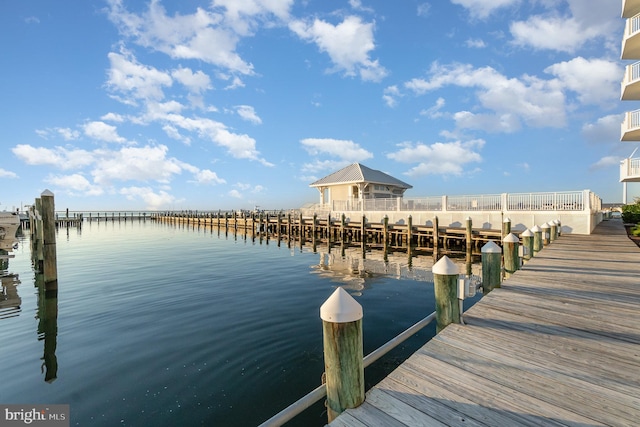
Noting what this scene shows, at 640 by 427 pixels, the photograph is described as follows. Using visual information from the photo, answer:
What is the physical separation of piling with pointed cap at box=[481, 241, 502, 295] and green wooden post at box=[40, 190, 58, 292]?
42.9ft

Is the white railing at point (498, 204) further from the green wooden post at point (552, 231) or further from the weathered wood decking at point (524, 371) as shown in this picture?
the weathered wood decking at point (524, 371)

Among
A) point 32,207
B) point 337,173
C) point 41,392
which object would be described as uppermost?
point 337,173

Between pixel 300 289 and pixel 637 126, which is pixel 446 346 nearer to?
pixel 300 289

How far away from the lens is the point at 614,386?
2.71m

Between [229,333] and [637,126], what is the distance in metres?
26.4

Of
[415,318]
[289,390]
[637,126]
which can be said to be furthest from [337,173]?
[289,390]

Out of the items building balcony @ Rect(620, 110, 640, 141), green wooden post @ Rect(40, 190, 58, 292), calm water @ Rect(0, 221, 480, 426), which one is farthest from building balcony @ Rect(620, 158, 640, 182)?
green wooden post @ Rect(40, 190, 58, 292)

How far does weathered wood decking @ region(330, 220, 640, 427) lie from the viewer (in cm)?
235

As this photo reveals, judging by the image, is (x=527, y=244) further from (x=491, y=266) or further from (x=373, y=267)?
(x=373, y=267)

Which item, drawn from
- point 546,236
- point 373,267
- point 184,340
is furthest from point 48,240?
point 546,236

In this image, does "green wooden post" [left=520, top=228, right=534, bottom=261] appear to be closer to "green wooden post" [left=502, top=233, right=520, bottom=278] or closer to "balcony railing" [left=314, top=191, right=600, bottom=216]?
"green wooden post" [left=502, top=233, right=520, bottom=278]

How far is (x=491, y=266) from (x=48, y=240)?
1342cm

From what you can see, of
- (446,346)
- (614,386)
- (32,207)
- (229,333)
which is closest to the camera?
(614,386)

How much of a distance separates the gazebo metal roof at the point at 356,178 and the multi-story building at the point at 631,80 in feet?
60.8
